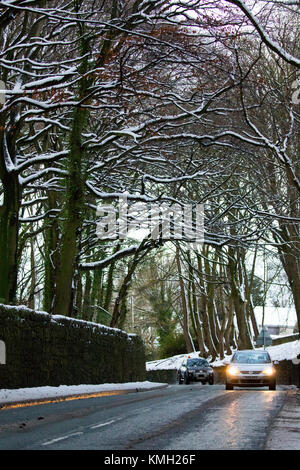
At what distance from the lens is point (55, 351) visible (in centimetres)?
1927

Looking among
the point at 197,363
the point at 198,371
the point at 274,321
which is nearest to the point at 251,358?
the point at 198,371

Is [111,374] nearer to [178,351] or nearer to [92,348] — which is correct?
[92,348]

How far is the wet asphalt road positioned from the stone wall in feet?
7.93

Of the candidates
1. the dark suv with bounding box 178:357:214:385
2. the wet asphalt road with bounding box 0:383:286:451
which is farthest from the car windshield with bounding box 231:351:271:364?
the wet asphalt road with bounding box 0:383:286:451

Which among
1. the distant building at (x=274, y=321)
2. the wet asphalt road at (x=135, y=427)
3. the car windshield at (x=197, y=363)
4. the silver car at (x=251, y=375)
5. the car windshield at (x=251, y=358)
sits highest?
the distant building at (x=274, y=321)

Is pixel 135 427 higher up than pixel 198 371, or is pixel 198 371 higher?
pixel 198 371

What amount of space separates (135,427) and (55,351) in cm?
978

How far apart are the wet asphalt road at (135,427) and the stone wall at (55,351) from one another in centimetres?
242

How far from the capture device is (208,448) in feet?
24.6

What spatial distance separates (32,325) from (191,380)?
2235cm

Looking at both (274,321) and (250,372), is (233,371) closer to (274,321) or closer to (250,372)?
(250,372)

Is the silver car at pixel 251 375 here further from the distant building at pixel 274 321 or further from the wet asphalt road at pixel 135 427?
the distant building at pixel 274 321

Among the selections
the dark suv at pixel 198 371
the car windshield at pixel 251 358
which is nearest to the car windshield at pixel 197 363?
the dark suv at pixel 198 371

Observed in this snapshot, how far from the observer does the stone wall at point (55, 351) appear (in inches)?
634
